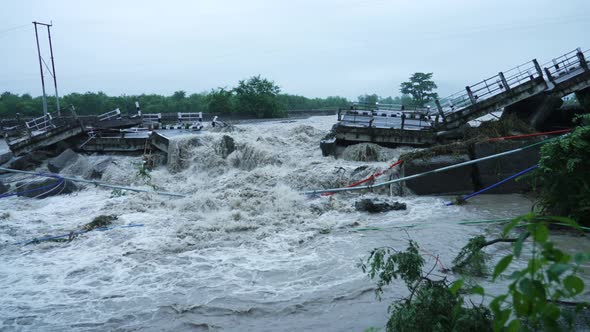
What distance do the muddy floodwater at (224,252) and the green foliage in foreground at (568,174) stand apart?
650 mm

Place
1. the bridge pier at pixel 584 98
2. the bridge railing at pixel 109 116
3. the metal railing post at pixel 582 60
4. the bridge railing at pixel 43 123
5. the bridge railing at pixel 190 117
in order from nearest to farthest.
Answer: the metal railing post at pixel 582 60 → the bridge pier at pixel 584 98 → the bridge railing at pixel 43 123 → the bridge railing at pixel 109 116 → the bridge railing at pixel 190 117

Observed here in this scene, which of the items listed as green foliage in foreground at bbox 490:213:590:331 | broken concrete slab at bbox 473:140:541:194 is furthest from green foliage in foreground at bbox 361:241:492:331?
broken concrete slab at bbox 473:140:541:194

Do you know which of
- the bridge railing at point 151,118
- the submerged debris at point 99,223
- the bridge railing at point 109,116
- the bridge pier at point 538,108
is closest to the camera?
the submerged debris at point 99,223

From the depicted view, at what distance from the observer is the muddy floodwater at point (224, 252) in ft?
19.5

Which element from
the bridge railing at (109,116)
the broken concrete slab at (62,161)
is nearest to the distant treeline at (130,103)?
the bridge railing at (109,116)

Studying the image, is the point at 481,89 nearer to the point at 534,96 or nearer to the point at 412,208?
the point at 534,96

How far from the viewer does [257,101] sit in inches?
1609

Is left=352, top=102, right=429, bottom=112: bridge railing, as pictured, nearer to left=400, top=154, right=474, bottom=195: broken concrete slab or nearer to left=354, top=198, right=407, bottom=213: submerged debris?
left=400, top=154, right=474, bottom=195: broken concrete slab

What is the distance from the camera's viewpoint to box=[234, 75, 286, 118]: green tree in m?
40.8

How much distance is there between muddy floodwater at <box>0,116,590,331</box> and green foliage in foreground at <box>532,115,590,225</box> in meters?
0.65

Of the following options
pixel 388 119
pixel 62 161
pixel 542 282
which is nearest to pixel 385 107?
pixel 388 119

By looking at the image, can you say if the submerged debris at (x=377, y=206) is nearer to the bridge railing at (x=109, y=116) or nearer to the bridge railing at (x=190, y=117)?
the bridge railing at (x=190, y=117)

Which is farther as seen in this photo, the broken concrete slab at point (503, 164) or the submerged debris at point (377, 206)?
the broken concrete slab at point (503, 164)

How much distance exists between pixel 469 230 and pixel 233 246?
483 centimetres
